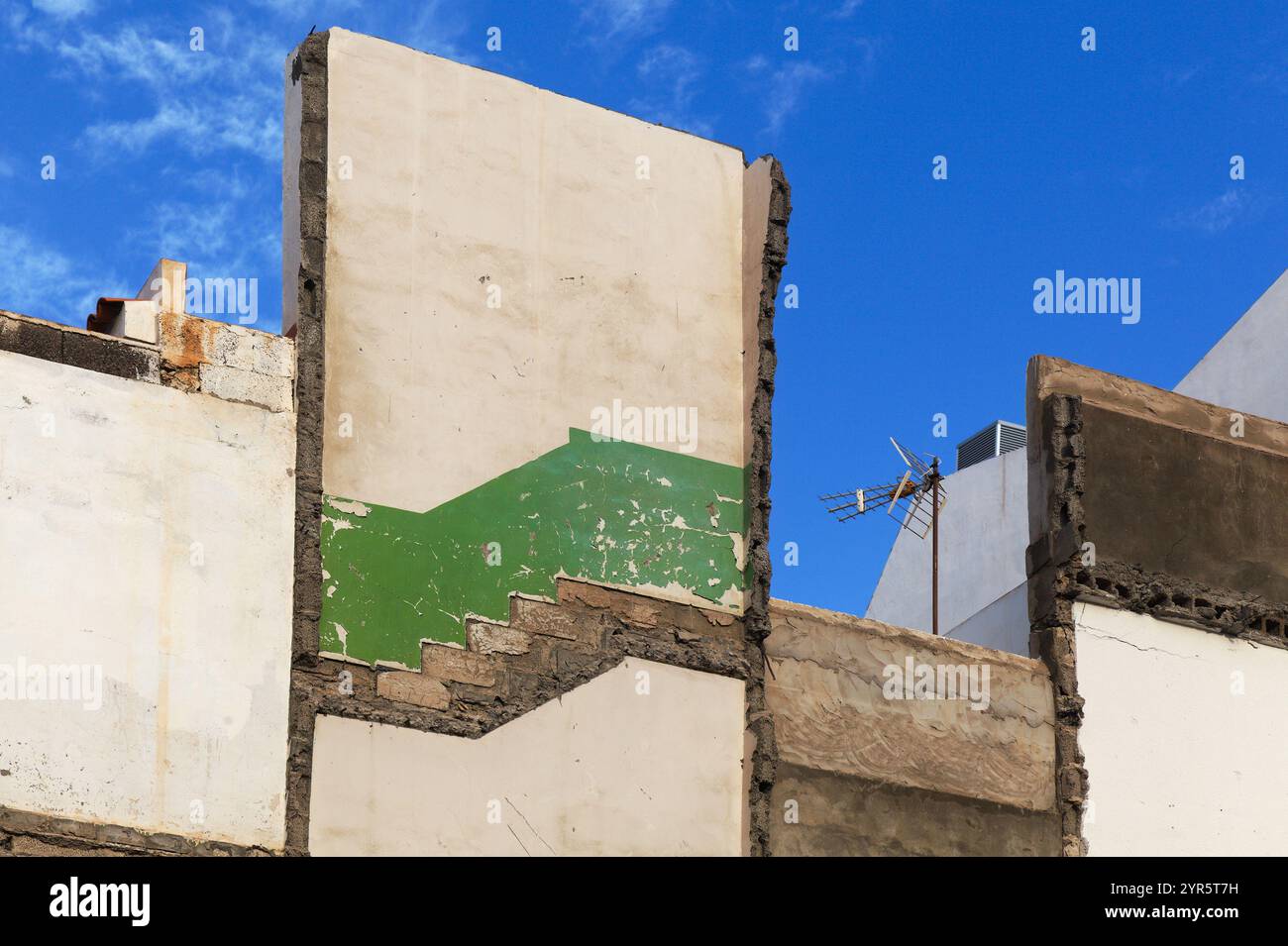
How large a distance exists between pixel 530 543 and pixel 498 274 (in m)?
1.83

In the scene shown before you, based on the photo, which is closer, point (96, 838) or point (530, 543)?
point (96, 838)

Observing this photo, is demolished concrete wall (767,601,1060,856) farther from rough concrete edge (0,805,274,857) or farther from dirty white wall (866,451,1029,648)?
dirty white wall (866,451,1029,648)

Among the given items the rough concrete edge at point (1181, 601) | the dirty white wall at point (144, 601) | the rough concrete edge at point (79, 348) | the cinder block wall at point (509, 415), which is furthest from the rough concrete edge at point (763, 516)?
the rough concrete edge at point (79, 348)

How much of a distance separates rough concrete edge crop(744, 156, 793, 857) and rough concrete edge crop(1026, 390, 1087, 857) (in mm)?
2434

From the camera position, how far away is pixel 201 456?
13930 mm

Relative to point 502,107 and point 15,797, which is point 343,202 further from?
point 15,797

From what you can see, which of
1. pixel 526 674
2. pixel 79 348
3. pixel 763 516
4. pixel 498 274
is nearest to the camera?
pixel 79 348

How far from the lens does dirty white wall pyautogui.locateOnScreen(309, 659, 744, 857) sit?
45.6 feet

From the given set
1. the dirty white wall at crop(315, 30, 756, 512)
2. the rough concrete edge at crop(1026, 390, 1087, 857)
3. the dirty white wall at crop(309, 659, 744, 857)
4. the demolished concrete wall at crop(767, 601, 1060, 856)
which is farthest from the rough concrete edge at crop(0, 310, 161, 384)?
the rough concrete edge at crop(1026, 390, 1087, 857)

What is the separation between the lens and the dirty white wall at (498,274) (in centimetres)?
1479

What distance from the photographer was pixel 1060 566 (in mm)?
17156

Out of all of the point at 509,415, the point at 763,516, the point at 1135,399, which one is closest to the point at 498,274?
the point at 509,415

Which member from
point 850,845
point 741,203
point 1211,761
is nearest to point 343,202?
point 741,203

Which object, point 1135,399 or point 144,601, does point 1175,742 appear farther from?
point 144,601
